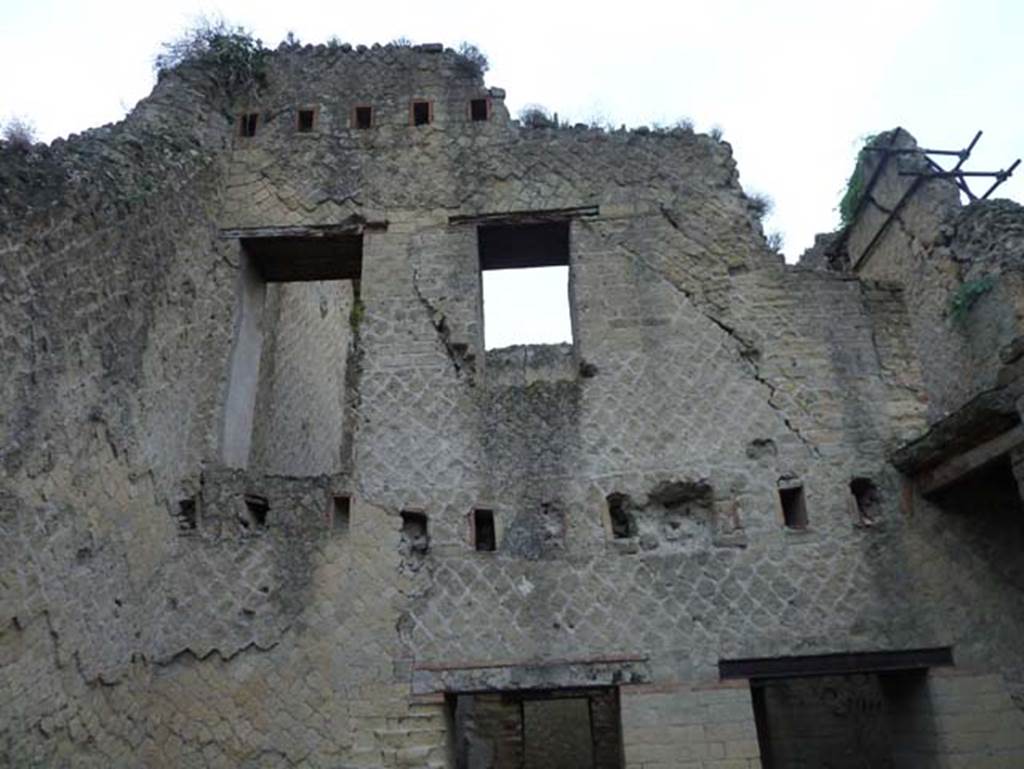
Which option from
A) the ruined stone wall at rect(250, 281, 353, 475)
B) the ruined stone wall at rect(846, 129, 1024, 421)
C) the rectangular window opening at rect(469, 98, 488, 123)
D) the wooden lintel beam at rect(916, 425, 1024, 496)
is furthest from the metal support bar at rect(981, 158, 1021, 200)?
the ruined stone wall at rect(250, 281, 353, 475)

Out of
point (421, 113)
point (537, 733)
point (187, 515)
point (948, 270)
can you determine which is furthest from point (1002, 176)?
point (537, 733)

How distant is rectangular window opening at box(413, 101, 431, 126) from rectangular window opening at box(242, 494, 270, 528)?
3.98 meters

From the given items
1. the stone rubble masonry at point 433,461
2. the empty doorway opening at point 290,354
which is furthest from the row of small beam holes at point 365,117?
the empty doorway opening at point 290,354

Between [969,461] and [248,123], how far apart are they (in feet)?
23.2

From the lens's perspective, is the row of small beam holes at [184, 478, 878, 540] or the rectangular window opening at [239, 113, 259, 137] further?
the rectangular window opening at [239, 113, 259, 137]

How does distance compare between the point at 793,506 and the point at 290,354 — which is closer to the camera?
the point at 793,506

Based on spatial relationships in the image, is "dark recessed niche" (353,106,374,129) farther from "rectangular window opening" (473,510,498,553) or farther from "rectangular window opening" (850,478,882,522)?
"rectangular window opening" (850,478,882,522)

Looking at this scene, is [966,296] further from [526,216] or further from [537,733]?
[537,733]

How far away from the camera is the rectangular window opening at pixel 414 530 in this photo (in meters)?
6.25

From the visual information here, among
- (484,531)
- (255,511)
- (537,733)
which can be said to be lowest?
(537,733)

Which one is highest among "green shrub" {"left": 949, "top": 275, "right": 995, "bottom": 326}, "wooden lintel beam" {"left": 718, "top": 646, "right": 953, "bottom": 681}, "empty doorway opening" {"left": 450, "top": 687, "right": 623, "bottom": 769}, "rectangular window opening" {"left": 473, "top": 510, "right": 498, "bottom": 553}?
"green shrub" {"left": 949, "top": 275, "right": 995, "bottom": 326}

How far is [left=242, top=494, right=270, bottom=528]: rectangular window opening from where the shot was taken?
6332 mm

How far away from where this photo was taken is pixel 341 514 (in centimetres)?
639

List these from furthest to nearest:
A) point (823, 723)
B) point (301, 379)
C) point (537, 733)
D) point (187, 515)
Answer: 1. point (537, 733)
2. point (301, 379)
3. point (823, 723)
4. point (187, 515)
